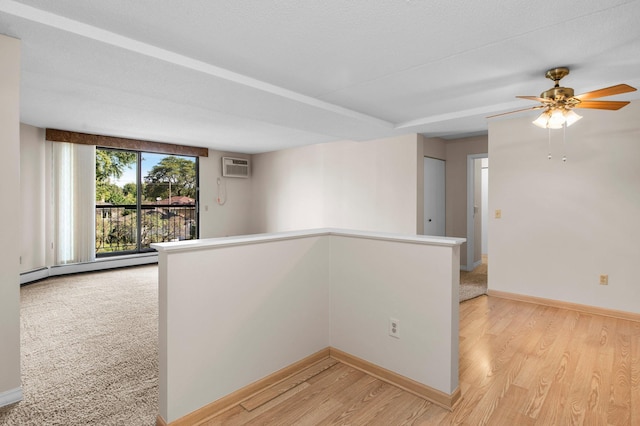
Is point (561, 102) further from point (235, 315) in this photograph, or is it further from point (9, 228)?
point (9, 228)

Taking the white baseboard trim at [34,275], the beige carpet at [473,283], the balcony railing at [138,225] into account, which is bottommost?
the beige carpet at [473,283]

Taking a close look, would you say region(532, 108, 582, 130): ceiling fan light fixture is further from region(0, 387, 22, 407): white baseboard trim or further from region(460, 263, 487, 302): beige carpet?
region(0, 387, 22, 407): white baseboard trim

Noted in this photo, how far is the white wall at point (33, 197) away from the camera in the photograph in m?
4.80

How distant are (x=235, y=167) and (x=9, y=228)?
5.58 meters

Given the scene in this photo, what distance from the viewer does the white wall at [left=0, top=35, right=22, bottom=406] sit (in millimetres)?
1987

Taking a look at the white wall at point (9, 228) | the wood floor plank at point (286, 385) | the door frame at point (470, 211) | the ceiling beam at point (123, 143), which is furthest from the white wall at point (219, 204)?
the wood floor plank at point (286, 385)

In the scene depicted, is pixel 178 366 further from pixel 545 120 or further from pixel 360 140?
pixel 360 140

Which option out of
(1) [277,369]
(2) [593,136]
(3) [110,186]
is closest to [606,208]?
(2) [593,136]

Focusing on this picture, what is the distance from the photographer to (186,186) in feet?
22.7

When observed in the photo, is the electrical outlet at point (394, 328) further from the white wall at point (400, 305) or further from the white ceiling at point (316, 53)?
the white ceiling at point (316, 53)

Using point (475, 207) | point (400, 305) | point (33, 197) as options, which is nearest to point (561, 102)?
point (400, 305)

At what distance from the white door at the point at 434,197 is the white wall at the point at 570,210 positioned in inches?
46.1

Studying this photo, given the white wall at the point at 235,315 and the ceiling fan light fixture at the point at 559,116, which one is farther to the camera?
the ceiling fan light fixture at the point at 559,116

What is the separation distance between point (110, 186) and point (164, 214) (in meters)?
1.07
